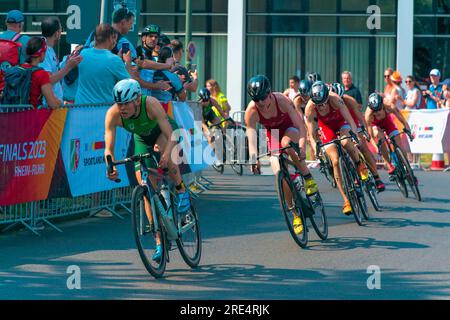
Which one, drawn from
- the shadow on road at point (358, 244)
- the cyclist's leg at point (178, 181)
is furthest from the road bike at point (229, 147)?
the cyclist's leg at point (178, 181)

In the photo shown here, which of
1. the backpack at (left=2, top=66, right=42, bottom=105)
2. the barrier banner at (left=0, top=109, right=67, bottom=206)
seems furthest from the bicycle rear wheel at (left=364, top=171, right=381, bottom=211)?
the backpack at (left=2, top=66, right=42, bottom=105)

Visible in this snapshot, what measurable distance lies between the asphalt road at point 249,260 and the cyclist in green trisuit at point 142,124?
2.34 feet

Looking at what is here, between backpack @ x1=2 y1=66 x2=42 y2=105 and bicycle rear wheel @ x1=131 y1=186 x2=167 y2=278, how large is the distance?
10.7 ft

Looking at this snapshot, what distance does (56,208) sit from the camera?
1400 cm

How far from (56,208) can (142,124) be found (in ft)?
12.6

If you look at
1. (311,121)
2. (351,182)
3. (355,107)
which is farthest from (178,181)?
(355,107)

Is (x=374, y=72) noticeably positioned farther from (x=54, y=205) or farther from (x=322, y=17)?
(x=54, y=205)

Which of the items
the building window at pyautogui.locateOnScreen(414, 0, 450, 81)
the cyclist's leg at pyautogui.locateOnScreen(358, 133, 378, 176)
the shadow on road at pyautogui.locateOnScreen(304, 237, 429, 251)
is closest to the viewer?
the shadow on road at pyautogui.locateOnScreen(304, 237, 429, 251)

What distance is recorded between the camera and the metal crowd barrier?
13.0m

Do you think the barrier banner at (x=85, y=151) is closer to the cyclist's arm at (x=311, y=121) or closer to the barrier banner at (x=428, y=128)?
the cyclist's arm at (x=311, y=121)

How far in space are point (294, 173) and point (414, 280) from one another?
2.87 meters

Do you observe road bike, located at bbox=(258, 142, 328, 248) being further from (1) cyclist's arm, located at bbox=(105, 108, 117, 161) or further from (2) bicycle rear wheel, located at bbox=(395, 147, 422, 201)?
(2) bicycle rear wheel, located at bbox=(395, 147, 422, 201)

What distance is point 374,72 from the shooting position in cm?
3700

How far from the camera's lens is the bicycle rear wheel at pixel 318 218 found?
12.8 metres
